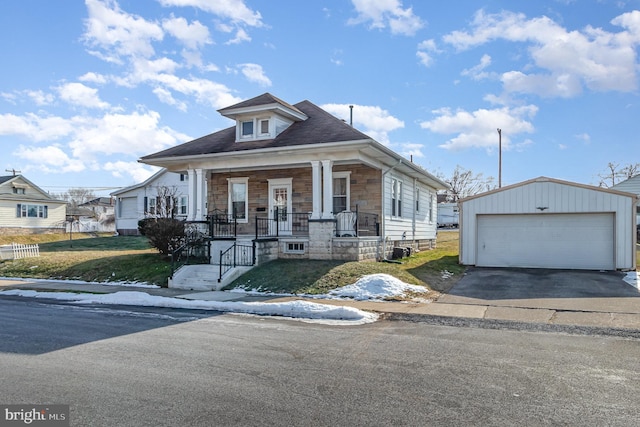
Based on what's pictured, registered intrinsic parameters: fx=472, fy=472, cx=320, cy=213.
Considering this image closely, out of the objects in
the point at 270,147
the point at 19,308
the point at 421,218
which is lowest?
the point at 19,308

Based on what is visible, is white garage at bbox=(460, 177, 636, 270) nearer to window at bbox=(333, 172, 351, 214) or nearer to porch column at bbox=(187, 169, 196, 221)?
window at bbox=(333, 172, 351, 214)

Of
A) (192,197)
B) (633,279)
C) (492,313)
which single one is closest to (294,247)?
(192,197)

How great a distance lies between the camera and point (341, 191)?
62.3ft

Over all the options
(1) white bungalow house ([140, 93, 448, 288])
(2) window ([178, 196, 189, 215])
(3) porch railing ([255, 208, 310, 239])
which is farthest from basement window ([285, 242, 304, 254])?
(2) window ([178, 196, 189, 215])

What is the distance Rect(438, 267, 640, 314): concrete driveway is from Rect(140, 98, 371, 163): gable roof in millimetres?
5961

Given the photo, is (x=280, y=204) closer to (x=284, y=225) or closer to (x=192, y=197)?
(x=284, y=225)

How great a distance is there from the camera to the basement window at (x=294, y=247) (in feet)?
55.7

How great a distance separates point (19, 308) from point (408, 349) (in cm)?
937

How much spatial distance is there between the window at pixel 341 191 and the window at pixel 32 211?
36.4 meters

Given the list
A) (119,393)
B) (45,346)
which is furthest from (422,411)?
(45,346)

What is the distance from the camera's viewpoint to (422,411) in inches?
179

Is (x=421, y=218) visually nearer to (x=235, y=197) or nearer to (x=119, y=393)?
(x=235, y=197)

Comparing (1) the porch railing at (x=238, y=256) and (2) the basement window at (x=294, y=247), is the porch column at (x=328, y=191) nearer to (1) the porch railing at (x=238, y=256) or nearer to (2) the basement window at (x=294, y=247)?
(2) the basement window at (x=294, y=247)

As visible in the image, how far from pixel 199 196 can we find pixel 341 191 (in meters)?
5.76
